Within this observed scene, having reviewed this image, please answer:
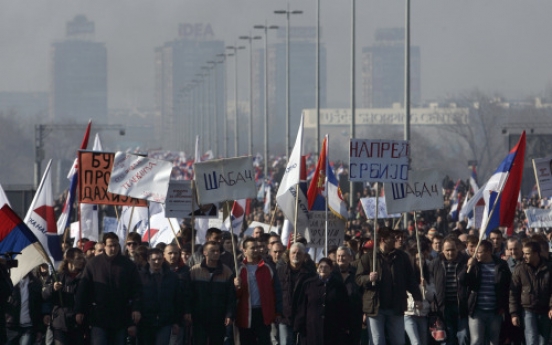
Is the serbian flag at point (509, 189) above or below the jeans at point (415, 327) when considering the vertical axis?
above

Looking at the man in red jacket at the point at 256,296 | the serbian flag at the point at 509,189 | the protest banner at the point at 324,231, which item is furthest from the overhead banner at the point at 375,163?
the man in red jacket at the point at 256,296

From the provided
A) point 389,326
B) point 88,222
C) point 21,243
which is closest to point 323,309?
point 389,326

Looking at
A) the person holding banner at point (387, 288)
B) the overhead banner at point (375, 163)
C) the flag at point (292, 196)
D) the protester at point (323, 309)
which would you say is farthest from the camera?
the flag at point (292, 196)

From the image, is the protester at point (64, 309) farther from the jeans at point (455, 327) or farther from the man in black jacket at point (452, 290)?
the jeans at point (455, 327)

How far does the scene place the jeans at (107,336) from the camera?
14.8 metres

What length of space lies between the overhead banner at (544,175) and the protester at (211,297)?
213 inches

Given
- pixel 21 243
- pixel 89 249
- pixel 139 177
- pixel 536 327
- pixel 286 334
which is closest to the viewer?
pixel 21 243

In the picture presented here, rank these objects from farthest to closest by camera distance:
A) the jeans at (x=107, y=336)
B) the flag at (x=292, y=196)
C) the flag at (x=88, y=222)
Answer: the flag at (x=88, y=222) < the flag at (x=292, y=196) < the jeans at (x=107, y=336)

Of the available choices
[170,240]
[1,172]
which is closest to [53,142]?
[1,172]

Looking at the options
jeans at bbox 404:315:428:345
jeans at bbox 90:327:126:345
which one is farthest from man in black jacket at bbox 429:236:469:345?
jeans at bbox 90:327:126:345

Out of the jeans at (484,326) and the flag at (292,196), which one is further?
the flag at (292,196)

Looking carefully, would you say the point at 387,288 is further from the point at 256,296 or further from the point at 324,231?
the point at 324,231

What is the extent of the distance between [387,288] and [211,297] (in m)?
1.75

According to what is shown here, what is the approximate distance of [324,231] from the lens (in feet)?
61.7
